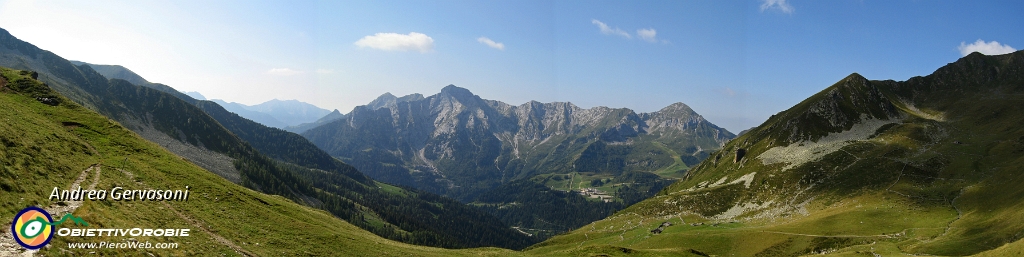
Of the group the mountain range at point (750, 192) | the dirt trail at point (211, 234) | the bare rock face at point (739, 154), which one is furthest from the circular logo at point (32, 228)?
the bare rock face at point (739, 154)

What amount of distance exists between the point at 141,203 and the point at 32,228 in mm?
16974

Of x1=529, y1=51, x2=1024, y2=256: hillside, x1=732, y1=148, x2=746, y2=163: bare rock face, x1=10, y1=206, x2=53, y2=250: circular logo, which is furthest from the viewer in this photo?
x1=732, y1=148, x2=746, y2=163: bare rock face

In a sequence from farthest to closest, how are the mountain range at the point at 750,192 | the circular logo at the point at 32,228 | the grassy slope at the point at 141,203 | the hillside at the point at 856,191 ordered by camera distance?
the hillside at the point at 856,191
the mountain range at the point at 750,192
the grassy slope at the point at 141,203
the circular logo at the point at 32,228

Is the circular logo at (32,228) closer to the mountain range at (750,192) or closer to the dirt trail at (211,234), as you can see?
the mountain range at (750,192)

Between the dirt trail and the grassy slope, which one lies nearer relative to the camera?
the grassy slope

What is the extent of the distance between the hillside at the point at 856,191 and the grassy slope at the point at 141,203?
124 ft

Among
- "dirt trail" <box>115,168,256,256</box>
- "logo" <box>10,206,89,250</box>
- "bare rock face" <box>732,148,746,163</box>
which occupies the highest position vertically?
"bare rock face" <box>732,148,746,163</box>

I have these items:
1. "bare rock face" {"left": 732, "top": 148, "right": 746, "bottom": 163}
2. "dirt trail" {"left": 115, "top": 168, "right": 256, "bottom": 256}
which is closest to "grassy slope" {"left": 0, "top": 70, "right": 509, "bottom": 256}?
"dirt trail" {"left": 115, "top": 168, "right": 256, "bottom": 256}

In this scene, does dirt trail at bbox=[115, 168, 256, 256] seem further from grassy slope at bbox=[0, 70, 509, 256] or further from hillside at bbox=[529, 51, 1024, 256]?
hillside at bbox=[529, 51, 1024, 256]

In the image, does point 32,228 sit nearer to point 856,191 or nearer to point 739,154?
point 856,191

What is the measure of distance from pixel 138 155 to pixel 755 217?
143 meters

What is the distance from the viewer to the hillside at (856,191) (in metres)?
78.1

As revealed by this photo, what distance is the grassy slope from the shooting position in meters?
35.8

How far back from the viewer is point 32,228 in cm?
2828
